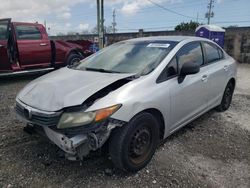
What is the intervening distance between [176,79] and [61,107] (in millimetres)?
1518

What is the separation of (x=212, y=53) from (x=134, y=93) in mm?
2322

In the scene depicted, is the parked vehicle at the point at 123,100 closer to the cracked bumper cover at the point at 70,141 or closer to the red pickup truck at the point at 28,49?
the cracked bumper cover at the point at 70,141

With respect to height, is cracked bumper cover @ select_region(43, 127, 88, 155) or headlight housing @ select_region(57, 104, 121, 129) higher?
headlight housing @ select_region(57, 104, 121, 129)

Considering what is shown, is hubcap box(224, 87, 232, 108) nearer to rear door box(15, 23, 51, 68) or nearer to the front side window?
the front side window

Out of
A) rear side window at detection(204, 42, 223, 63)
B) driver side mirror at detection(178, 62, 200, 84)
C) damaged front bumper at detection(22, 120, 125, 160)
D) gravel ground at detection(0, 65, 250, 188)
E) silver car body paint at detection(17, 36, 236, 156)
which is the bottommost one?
gravel ground at detection(0, 65, 250, 188)

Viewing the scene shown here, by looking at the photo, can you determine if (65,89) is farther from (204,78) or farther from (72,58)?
(72,58)

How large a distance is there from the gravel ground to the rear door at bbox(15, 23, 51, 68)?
13.6 ft

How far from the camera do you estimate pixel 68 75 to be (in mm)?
3238

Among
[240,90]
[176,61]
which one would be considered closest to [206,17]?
[240,90]

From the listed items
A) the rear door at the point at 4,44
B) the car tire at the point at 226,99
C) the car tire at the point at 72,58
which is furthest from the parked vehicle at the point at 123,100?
the car tire at the point at 72,58

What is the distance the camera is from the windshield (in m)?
3.19

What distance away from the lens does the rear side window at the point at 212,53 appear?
4.19 metres

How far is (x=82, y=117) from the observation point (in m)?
2.41

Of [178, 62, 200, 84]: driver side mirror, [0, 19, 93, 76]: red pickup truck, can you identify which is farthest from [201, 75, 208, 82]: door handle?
[0, 19, 93, 76]: red pickup truck
